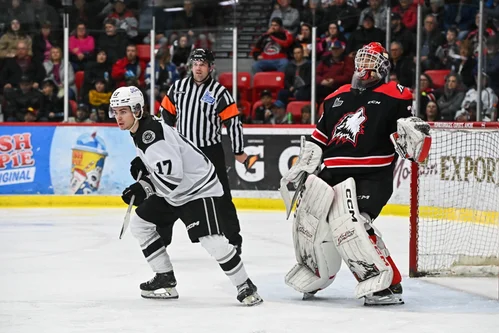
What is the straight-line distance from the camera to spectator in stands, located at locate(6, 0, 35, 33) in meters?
10.7

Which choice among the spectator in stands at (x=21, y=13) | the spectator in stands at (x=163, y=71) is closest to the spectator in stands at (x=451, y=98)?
the spectator in stands at (x=163, y=71)

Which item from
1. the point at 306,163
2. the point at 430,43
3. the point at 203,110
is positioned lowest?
the point at 306,163

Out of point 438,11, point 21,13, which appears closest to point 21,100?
point 21,13

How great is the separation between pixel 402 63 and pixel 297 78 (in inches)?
49.3

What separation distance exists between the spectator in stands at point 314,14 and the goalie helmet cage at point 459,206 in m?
3.19

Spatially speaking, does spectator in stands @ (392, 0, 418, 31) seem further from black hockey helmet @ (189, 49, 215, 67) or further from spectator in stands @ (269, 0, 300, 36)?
black hockey helmet @ (189, 49, 215, 67)

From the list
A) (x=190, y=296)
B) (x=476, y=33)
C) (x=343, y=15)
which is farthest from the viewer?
(x=343, y=15)

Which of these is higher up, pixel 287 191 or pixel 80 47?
pixel 80 47

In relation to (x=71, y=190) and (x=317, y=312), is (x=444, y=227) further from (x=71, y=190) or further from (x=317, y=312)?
(x=71, y=190)

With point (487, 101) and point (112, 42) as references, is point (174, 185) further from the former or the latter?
point (112, 42)

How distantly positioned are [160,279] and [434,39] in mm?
5977

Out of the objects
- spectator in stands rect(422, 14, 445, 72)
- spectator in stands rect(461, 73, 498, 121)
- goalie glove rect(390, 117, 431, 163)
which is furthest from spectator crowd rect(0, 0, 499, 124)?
goalie glove rect(390, 117, 431, 163)

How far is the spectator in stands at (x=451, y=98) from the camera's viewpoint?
389 inches

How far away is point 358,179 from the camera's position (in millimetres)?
5082
